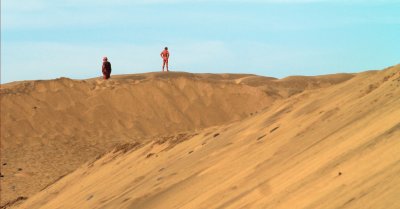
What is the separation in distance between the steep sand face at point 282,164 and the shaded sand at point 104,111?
8221 millimetres

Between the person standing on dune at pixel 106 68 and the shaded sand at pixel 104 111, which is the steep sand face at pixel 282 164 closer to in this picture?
the shaded sand at pixel 104 111

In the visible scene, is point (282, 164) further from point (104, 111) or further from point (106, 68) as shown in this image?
point (106, 68)

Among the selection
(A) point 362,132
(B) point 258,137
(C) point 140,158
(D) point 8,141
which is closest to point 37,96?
(D) point 8,141

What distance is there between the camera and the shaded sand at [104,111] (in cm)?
2033

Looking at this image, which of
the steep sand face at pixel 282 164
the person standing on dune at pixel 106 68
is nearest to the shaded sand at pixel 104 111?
the person standing on dune at pixel 106 68

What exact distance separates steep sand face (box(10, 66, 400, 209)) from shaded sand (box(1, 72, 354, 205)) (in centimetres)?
822

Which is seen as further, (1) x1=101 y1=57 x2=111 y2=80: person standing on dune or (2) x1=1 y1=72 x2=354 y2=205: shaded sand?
(1) x1=101 y1=57 x2=111 y2=80: person standing on dune

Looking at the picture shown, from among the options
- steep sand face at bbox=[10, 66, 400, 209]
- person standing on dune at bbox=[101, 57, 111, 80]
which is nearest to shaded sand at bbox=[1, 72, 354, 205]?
person standing on dune at bbox=[101, 57, 111, 80]

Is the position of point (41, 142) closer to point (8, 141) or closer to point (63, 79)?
point (8, 141)

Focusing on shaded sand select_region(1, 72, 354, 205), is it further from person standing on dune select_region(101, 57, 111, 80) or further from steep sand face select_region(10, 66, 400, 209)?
steep sand face select_region(10, 66, 400, 209)

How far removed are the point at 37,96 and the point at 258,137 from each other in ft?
50.3

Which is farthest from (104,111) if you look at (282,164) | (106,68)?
(282,164)

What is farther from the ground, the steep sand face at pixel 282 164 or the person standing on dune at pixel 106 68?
the person standing on dune at pixel 106 68

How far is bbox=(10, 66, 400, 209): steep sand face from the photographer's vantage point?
16.4 feet
